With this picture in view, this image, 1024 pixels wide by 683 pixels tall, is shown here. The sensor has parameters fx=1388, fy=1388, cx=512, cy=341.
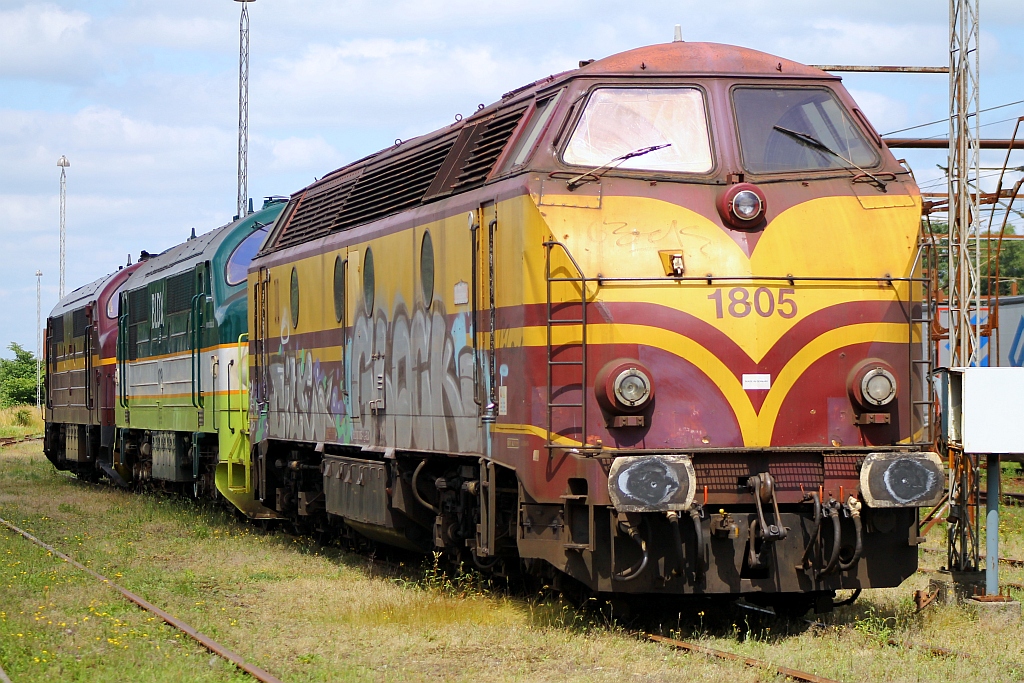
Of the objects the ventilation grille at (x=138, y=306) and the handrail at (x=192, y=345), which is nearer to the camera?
the handrail at (x=192, y=345)

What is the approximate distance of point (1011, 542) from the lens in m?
15.3

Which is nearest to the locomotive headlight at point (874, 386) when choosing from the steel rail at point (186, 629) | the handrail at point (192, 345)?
the steel rail at point (186, 629)

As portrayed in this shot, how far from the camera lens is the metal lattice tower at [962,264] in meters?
11.2

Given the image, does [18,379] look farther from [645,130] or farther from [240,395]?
[645,130]

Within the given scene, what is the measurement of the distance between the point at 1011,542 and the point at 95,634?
990cm

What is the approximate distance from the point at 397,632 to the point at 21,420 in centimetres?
5117

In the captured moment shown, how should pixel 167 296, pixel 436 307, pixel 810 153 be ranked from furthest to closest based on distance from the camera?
pixel 167 296 < pixel 436 307 < pixel 810 153

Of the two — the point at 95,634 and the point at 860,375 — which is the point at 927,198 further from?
the point at 95,634

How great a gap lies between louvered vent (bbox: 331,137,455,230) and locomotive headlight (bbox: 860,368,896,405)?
4.30 metres

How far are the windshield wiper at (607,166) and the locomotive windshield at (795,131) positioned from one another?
61 centimetres

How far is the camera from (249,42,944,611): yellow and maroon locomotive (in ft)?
29.7

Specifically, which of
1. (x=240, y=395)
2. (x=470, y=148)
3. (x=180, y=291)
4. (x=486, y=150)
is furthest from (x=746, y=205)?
(x=180, y=291)

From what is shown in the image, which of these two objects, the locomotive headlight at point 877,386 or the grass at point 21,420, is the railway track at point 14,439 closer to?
the grass at point 21,420

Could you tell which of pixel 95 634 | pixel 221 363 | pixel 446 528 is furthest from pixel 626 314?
pixel 221 363
